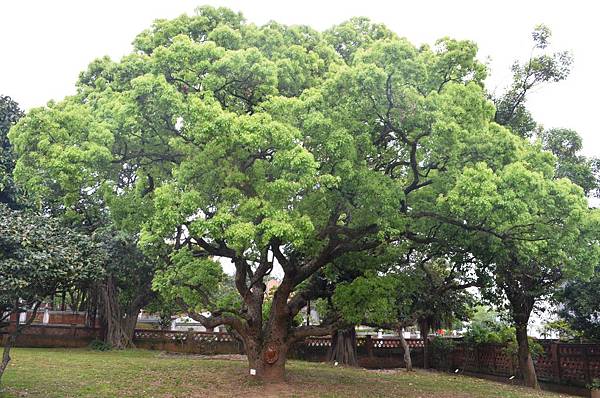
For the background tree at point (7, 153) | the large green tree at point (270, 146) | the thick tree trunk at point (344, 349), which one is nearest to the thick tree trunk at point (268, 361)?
the large green tree at point (270, 146)

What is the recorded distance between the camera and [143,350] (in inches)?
747

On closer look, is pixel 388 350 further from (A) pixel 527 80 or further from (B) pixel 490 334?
(A) pixel 527 80

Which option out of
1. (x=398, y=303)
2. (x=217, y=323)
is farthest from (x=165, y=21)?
(x=398, y=303)

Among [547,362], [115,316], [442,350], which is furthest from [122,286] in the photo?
[547,362]

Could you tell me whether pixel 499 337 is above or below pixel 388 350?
above

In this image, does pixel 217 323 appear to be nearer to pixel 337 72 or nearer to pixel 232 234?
pixel 232 234

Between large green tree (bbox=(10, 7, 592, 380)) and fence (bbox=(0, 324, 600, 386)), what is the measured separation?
7.05m

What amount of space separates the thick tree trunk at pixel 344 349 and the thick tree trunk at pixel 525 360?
17.8ft

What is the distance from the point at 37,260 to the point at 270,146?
393cm

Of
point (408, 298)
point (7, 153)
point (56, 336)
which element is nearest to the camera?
point (408, 298)

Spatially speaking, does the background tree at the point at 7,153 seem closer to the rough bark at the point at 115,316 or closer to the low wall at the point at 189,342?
the rough bark at the point at 115,316

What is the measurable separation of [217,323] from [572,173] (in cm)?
1039

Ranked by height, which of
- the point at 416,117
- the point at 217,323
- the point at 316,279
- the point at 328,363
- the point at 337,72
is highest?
the point at 337,72

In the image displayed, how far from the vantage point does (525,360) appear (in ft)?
46.4
